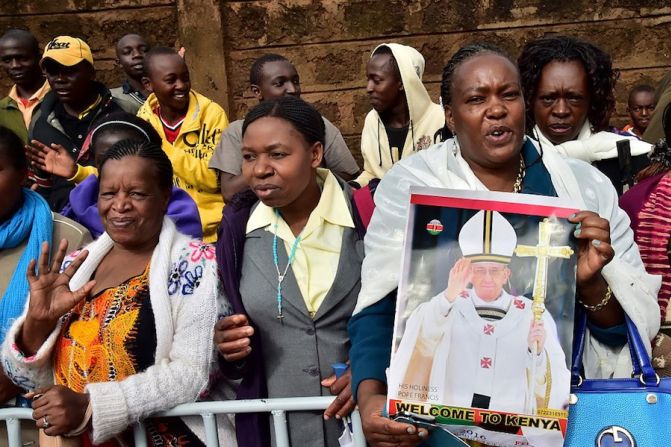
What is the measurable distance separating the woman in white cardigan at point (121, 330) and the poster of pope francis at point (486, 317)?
0.95 metres

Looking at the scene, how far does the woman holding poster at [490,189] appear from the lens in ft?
7.30

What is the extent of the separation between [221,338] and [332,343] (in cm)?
38

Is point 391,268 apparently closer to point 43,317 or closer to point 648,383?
point 648,383

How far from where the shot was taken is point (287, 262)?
290 centimetres

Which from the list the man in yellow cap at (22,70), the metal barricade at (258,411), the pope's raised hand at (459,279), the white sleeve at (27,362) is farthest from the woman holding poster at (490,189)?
the man in yellow cap at (22,70)

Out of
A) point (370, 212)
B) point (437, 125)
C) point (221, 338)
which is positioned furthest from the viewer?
point (437, 125)

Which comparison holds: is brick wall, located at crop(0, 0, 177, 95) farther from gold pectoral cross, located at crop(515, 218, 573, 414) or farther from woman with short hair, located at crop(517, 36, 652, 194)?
gold pectoral cross, located at crop(515, 218, 573, 414)

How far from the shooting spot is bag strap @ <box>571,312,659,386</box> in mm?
2137

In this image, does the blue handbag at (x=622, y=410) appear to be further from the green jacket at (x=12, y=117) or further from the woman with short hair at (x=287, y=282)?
the green jacket at (x=12, y=117)

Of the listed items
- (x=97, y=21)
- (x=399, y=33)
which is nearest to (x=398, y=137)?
(x=399, y=33)

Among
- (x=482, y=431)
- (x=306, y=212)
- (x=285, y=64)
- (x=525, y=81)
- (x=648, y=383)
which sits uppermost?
(x=285, y=64)

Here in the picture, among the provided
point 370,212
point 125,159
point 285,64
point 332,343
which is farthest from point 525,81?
point 285,64

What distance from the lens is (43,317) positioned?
2.86 metres

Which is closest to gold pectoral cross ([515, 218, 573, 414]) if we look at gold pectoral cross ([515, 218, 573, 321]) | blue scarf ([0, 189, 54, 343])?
gold pectoral cross ([515, 218, 573, 321])
